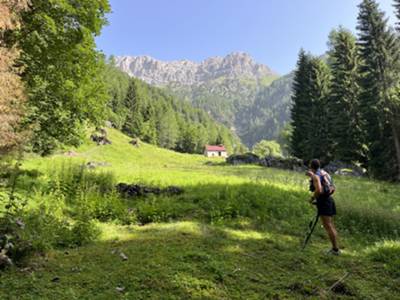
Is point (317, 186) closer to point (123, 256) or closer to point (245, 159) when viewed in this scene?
point (123, 256)

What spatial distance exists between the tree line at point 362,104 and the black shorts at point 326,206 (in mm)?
23498

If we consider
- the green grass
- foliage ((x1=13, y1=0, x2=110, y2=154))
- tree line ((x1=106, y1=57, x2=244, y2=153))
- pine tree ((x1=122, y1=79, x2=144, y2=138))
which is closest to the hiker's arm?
the green grass

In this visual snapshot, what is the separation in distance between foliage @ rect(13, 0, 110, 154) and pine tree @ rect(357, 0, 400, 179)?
26.8 m

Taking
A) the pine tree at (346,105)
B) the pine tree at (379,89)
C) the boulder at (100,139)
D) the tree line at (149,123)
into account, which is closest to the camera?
the pine tree at (379,89)

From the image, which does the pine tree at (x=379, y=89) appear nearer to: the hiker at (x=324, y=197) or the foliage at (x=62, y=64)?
the hiker at (x=324, y=197)

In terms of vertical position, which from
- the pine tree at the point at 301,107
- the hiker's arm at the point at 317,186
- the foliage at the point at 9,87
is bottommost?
the hiker's arm at the point at 317,186

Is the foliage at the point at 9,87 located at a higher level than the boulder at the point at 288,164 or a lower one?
higher

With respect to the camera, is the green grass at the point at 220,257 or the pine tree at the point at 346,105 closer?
the green grass at the point at 220,257

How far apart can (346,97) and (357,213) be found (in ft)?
91.8

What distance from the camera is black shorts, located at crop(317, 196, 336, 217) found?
7613mm

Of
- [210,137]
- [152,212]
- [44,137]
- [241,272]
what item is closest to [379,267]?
[241,272]

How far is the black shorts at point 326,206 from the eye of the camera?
761 centimetres

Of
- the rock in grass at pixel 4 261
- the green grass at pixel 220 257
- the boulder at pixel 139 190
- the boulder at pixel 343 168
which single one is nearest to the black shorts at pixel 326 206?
the green grass at pixel 220 257

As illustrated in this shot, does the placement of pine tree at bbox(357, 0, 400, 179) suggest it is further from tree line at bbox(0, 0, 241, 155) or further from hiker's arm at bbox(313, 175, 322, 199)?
tree line at bbox(0, 0, 241, 155)
